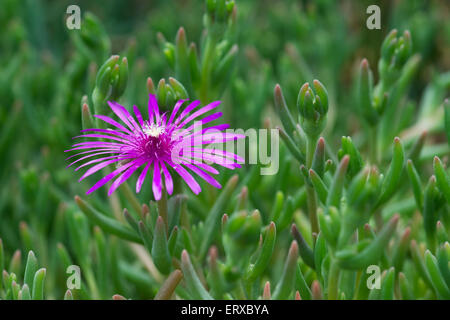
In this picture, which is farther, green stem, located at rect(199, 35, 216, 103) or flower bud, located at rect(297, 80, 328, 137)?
green stem, located at rect(199, 35, 216, 103)

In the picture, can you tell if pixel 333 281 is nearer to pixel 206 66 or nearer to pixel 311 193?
pixel 311 193

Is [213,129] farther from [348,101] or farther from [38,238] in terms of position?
[348,101]

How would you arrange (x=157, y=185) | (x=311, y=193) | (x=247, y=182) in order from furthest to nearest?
(x=247, y=182), (x=311, y=193), (x=157, y=185)

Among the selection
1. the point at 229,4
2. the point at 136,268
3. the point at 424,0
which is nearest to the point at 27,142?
the point at 136,268

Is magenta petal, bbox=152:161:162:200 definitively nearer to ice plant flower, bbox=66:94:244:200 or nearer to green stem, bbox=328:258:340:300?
ice plant flower, bbox=66:94:244:200

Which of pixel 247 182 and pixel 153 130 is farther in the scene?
pixel 247 182

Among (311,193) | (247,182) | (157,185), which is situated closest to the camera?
(157,185)

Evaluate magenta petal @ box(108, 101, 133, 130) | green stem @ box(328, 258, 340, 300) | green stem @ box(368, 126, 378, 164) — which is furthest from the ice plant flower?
green stem @ box(368, 126, 378, 164)

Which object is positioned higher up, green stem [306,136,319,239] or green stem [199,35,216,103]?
green stem [199,35,216,103]

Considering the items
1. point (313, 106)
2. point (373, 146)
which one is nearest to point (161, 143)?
point (313, 106)
